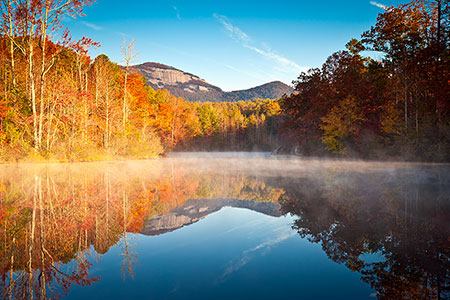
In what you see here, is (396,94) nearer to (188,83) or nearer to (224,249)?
(224,249)

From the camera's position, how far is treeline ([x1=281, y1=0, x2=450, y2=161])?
641 inches

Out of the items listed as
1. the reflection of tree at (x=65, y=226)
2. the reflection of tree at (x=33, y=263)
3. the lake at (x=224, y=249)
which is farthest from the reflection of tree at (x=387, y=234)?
the reflection of tree at (x=33, y=263)

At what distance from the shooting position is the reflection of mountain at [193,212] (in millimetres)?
3547

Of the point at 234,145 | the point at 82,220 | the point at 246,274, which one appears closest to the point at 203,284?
the point at 246,274

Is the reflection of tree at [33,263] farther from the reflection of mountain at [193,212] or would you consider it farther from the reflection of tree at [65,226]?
the reflection of mountain at [193,212]

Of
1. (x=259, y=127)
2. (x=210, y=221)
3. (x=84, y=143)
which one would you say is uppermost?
(x=259, y=127)

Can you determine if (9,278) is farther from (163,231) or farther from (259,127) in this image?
(259,127)

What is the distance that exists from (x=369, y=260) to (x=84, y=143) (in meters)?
19.1

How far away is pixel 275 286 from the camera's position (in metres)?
Result: 1.96

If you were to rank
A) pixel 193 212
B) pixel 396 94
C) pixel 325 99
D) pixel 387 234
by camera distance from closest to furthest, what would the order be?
pixel 387 234
pixel 193 212
pixel 396 94
pixel 325 99

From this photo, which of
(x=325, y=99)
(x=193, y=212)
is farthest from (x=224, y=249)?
(x=325, y=99)

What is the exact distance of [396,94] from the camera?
19.3 meters

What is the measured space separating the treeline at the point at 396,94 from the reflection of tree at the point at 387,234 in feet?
42.7

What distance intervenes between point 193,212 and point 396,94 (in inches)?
795
